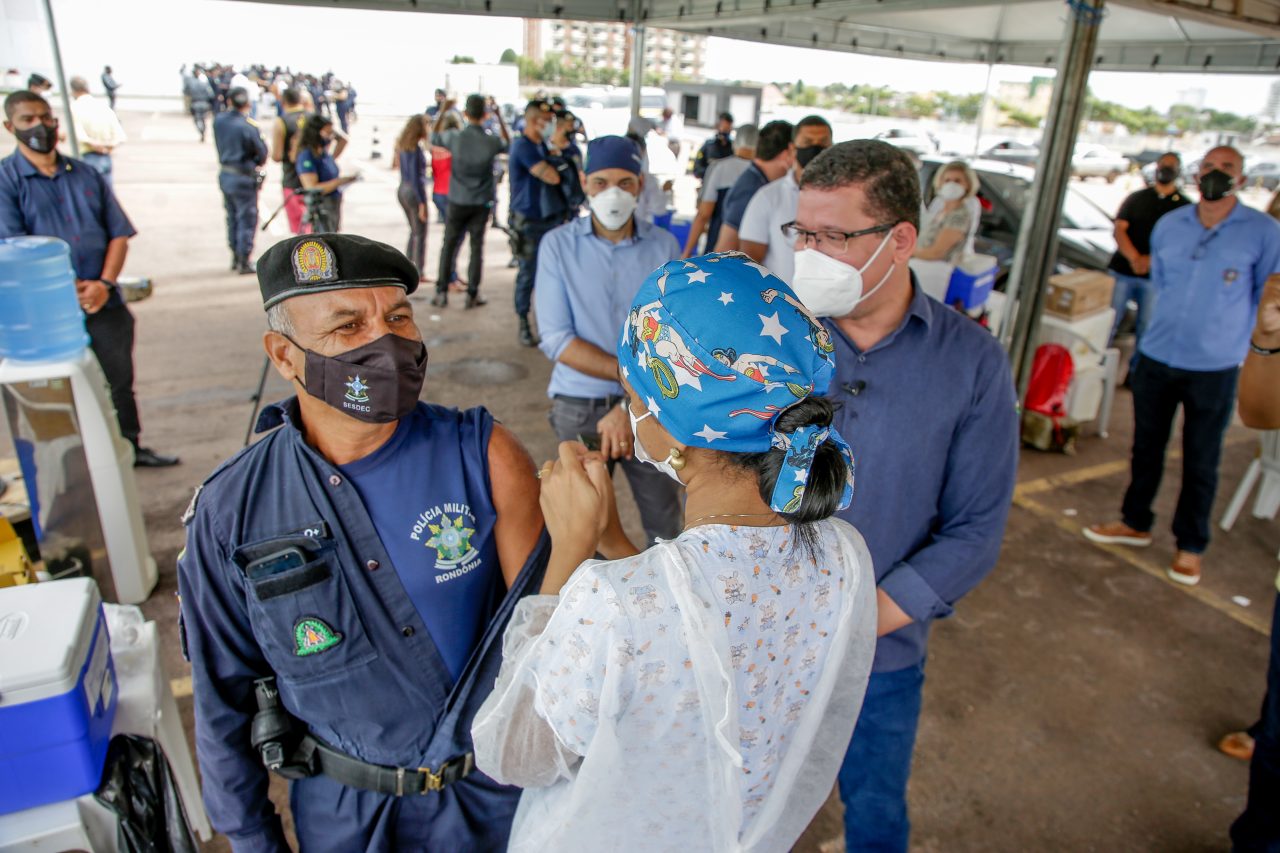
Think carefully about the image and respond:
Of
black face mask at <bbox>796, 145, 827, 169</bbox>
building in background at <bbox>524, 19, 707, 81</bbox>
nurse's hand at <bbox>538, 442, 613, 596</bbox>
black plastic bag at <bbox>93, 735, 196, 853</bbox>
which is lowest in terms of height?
black plastic bag at <bbox>93, 735, 196, 853</bbox>

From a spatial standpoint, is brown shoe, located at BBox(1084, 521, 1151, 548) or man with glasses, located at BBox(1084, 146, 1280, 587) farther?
brown shoe, located at BBox(1084, 521, 1151, 548)

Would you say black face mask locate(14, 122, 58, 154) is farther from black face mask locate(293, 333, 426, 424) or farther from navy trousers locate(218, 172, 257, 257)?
navy trousers locate(218, 172, 257, 257)

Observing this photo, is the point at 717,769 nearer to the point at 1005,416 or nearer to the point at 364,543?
the point at 364,543

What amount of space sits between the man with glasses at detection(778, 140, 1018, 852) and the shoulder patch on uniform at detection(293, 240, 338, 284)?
100cm

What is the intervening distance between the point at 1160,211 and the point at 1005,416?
6.00 meters

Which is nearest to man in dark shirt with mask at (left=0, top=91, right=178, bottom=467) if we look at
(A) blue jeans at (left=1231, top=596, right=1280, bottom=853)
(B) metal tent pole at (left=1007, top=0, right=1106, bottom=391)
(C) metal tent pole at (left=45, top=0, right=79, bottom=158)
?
(C) metal tent pole at (left=45, top=0, right=79, bottom=158)

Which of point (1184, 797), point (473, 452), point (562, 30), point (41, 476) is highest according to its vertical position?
point (562, 30)

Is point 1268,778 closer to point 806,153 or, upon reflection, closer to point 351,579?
point 351,579

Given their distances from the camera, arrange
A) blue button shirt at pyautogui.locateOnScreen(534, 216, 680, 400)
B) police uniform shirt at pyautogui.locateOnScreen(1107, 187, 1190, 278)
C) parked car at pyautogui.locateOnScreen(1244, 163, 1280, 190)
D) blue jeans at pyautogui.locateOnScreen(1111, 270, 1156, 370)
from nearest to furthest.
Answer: blue button shirt at pyautogui.locateOnScreen(534, 216, 680, 400), police uniform shirt at pyautogui.locateOnScreen(1107, 187, 1190, 278), blue jeans at pyautogui.locateOnScreen(1111, 270, 1156, 370), parked car at pyautogui.locateOnScreen(1244, 163, 1280, 190)

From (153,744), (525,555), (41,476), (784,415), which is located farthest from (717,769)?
(41,476)

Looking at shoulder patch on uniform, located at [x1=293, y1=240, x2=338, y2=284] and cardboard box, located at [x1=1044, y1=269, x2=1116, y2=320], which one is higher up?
shoulder patch on uniform, located at [x1=293, y1=240, x2=338, y2=284]

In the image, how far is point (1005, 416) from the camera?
1.74 m

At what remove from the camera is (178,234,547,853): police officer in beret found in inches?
55.0

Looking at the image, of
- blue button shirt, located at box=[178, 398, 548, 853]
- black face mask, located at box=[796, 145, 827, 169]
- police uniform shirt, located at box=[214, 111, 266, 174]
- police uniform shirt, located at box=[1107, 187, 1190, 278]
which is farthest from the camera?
police uniform shirt, located at box=[214, 111, 266, 174]
